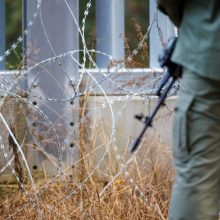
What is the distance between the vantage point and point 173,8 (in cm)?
423

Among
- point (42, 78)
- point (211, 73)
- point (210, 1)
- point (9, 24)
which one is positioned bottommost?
point (9, 24)

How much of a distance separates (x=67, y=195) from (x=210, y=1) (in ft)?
8.76

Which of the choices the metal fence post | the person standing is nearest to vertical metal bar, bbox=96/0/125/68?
the metal fence post

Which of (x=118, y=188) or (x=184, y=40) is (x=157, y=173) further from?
(x=184, y=40)

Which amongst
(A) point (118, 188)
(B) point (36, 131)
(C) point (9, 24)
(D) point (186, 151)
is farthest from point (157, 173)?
(C) point (9, 24)

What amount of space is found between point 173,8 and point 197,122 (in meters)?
0.51

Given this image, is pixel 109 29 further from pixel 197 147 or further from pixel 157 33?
pixel 197 147

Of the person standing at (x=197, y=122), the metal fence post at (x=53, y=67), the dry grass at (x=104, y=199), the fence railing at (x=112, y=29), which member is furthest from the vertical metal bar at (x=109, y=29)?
the person standing at (x=197, y=122)

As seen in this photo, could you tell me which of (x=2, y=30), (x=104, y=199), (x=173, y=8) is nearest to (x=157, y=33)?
(x=2, y=30)

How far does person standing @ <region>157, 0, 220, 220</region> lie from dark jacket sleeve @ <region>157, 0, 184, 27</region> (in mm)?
49

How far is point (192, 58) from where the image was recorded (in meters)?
4.05

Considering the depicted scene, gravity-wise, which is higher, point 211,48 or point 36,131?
point 211,48

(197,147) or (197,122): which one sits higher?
(197,122)

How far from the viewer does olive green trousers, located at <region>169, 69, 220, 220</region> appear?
161 inches
